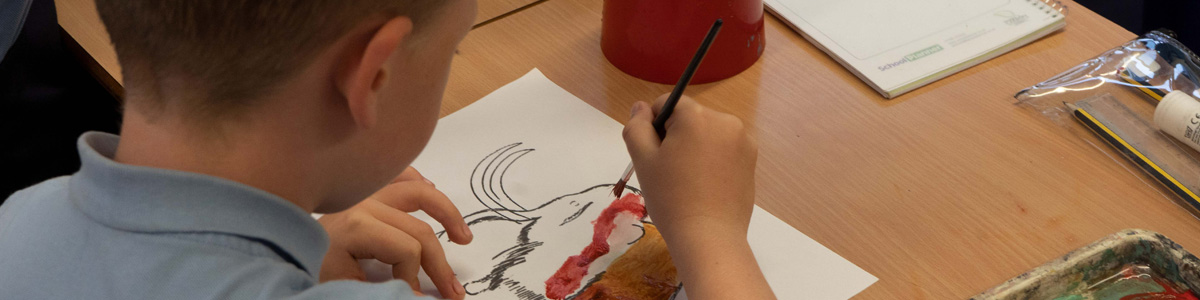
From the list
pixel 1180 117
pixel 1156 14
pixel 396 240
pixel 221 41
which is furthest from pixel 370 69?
pixel 1156 14

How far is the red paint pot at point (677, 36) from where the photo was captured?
860 mm

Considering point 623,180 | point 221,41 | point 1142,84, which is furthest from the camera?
point 1142,84

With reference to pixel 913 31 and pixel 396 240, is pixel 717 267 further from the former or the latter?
pixel 913 31

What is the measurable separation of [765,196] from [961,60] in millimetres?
293

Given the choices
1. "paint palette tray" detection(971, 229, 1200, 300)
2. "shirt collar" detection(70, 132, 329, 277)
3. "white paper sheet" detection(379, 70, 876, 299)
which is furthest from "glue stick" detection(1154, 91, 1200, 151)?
"shirt collar" detection(70, 132, 329, 277)

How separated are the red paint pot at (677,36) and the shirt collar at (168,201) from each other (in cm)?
45

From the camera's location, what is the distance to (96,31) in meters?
0.94

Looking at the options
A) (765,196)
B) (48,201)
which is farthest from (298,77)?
(765,196)

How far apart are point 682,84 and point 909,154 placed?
0.80 feet

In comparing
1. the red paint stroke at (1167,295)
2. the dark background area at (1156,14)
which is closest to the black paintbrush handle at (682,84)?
the red paint stroke at (1167,295)

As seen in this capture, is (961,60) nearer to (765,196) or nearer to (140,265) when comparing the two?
(765,196)

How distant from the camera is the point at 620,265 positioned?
724mm

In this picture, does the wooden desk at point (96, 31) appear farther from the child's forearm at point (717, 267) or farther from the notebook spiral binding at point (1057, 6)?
the notebook spiral binding at point (1057, 6)

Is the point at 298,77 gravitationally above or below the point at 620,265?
above
